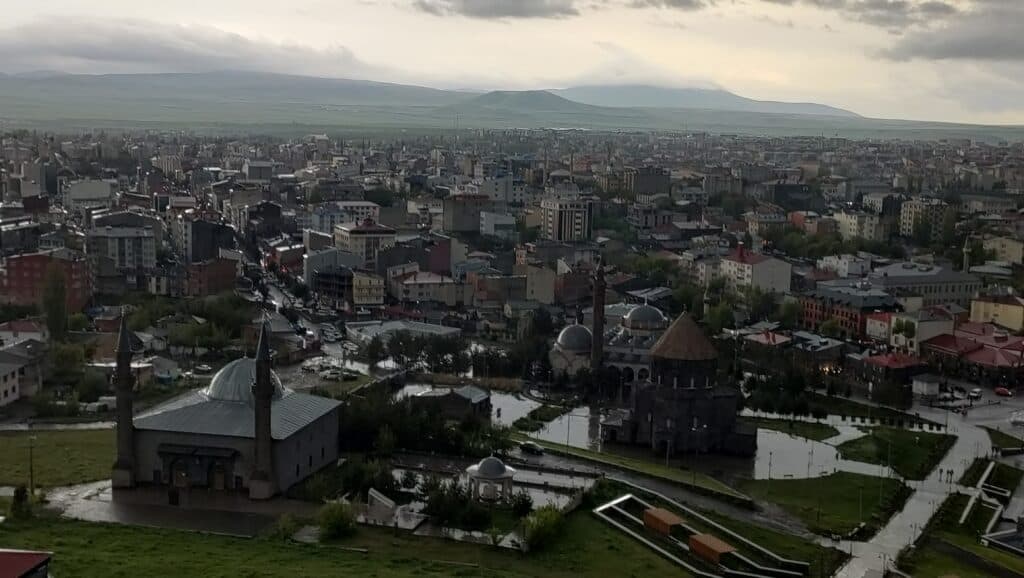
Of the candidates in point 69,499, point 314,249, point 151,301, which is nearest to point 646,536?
point 69,499

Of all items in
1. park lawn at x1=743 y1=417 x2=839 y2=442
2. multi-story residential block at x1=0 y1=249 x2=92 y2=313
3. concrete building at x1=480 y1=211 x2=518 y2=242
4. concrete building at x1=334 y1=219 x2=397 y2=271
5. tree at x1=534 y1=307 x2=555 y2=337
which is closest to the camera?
park lawn at x1=743 y1=417 x2=839 y2=442

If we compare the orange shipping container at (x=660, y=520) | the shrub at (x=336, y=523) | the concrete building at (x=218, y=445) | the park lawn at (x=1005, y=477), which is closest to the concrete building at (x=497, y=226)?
the park lawn at (x=1005, y=477)

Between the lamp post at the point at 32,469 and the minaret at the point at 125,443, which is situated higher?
the minaret at the point at 125,443

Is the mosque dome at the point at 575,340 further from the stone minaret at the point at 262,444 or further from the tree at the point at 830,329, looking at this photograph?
the stone minaret at the point at 262,444

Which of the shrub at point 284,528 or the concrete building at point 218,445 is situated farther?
the concrete building at point 218,445

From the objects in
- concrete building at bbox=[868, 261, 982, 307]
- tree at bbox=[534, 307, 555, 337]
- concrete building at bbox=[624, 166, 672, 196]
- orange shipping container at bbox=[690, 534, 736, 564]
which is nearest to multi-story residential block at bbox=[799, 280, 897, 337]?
concrete building at bbox=[868, 261, 982, 307]

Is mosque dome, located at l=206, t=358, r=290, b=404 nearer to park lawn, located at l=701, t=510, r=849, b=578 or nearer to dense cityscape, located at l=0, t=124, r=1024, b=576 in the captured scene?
dense cityscape, located at l=0, t=124, r=1024, b=576

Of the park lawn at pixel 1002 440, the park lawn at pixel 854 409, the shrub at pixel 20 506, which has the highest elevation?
the shrub at pixel 20 506
